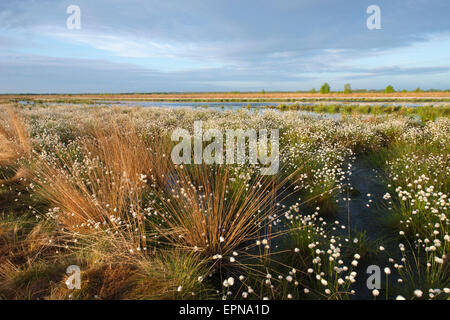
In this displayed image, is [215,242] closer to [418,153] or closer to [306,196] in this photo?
[306,196]

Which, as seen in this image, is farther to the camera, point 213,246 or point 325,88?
point 325,88

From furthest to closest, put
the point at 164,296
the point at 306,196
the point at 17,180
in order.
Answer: the point at 17,180, the point at 306,196, the point at 164,296

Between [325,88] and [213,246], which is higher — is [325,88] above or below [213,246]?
above

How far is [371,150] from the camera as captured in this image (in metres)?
7.34

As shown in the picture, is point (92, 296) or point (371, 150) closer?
point (92, 296)

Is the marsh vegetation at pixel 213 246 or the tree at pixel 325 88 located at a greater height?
the tree at pixel 325 88

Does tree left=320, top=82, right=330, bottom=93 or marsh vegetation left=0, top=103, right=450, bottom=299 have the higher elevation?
tree left=320, top=82, right=330, bottom=93

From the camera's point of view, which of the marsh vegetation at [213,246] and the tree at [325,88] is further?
the tree at [325,88]

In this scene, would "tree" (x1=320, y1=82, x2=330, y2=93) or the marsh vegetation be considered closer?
the marsh vegetation
